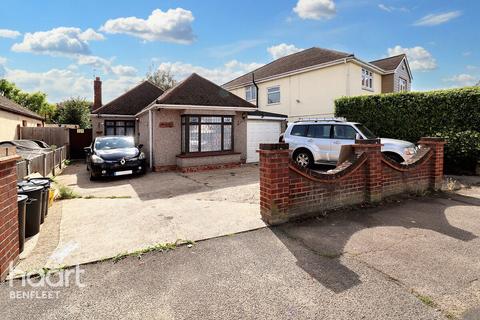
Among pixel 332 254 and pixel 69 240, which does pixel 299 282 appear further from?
pixel 69 240

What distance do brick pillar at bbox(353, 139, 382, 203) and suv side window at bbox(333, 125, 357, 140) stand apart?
159 inches

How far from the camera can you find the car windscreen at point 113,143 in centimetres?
1127

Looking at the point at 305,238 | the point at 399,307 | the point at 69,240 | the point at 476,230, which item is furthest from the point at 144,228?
the point at 476,230

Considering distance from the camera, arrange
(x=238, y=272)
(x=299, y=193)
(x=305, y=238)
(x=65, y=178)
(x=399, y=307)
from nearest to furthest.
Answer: (x=399, y=307), (x=238, y=272), (x=305, y=238), (x=299, y=193), (x=65, y=178)

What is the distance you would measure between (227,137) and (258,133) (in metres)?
1.99

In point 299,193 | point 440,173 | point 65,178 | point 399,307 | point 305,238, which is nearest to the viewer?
point 399,307

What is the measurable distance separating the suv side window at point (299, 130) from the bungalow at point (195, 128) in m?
2.60

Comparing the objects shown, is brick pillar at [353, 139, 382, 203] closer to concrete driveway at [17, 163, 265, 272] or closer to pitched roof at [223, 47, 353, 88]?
concrete driveway at [17, 163, 265, 272]

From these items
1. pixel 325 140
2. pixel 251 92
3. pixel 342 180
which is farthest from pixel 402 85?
pixel 342 180

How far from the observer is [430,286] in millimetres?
2979

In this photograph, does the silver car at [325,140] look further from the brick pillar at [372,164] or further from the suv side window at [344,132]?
the brick pillar at [372,164]

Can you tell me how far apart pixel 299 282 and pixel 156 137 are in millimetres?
9652

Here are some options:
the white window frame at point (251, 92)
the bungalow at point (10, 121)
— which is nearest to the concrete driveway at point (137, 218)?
the bungalow at point (10, 121)

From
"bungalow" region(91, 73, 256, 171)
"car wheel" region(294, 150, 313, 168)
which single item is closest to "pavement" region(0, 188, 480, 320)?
"car wheel" region(294, 150, 313, 168)
